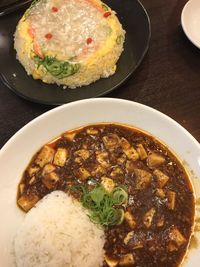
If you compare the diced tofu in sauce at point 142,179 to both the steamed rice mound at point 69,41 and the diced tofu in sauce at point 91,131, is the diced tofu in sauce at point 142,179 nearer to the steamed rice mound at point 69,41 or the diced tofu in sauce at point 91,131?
the diced tofu in sauce at point 91,131

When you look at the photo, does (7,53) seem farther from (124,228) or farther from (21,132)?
(124,228)

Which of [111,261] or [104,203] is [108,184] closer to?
[104,203]

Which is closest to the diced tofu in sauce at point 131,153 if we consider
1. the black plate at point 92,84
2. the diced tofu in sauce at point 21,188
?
the black plate at point 92,84

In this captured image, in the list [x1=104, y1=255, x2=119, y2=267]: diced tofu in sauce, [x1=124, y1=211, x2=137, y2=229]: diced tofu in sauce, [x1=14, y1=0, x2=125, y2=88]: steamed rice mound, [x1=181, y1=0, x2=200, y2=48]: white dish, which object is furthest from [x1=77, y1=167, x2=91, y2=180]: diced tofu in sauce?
[x1=181, y1=0, x2=200, y2=48]: white dish

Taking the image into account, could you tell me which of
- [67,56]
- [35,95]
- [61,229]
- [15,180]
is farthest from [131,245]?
[67,56]

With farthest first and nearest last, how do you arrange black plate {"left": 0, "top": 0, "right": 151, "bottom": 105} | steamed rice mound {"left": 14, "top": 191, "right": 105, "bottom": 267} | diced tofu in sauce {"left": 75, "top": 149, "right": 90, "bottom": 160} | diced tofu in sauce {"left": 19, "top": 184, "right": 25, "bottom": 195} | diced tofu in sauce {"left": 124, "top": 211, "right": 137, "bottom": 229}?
black plate {"left": 0, "top": 0, "right": 151, "bottom": 105} < diced tofu in sauce {"left": 75, "top": 149, "right": 90, "bottom": 160} < diced tofu in sauce {"left": 19, "top": 184, "right": 25, "bottom": 195} < diced tofu in sauce {"left": 124, "top": 211, "right": 137, "bottom": 229} < steamed rice mound {"left": 14, "top": 191, "right": 105, "bottom": 267}

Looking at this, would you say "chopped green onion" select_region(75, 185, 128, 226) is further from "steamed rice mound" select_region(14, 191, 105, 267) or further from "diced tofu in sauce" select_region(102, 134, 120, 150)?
"diced tofu in sauce" select_region(102, 134, 120, 150)
